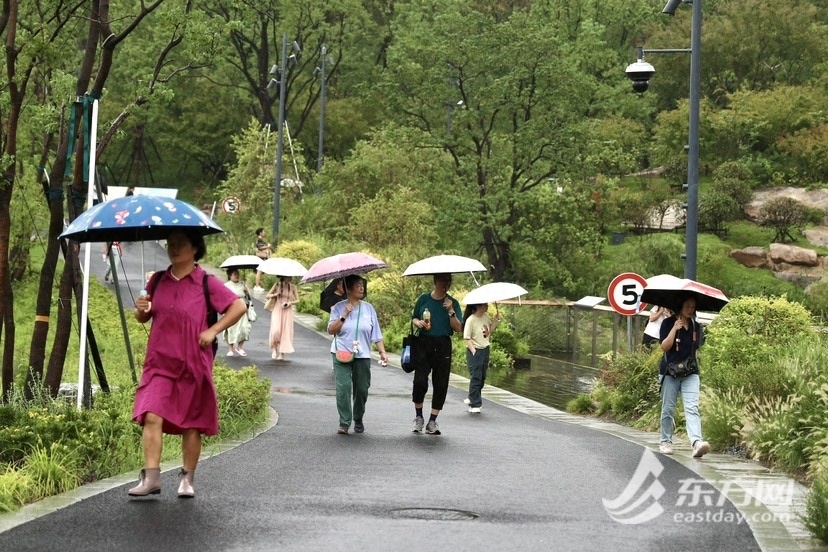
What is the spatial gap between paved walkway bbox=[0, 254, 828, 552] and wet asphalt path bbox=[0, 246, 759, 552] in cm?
2

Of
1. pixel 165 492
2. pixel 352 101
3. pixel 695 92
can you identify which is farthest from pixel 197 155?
pixel 165 492

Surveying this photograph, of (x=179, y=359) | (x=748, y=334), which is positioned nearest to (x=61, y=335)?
(x=179, y=359)

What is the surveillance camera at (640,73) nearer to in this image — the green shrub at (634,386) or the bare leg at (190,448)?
the green shrub at (634,386)

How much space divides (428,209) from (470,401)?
24056mm

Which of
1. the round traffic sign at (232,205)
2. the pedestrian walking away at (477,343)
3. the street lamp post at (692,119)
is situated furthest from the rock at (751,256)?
the pedestrian walking away at (477,343)

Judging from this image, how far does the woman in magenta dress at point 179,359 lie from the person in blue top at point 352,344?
4.83m

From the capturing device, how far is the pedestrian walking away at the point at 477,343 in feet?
58.5

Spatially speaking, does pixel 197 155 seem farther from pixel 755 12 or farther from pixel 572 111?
pixel 572 111

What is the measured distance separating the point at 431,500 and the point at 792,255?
40716 millimetres

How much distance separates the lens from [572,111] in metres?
40.5

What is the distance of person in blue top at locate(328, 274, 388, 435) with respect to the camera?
14031 millimetres

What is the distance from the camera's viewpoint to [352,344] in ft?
46.0

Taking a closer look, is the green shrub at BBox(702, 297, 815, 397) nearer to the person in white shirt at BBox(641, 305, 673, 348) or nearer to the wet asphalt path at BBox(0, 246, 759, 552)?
the person in white shirt at BBox(641, 305, 673, 348)

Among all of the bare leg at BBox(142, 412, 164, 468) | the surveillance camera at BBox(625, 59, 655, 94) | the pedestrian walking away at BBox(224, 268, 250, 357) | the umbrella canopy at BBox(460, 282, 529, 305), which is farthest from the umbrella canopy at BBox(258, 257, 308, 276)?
the bare leg at BBox(142, 412, 164, 468)
